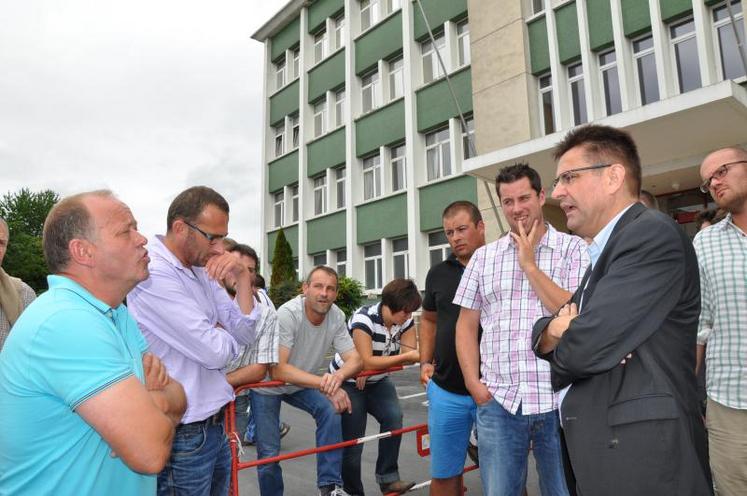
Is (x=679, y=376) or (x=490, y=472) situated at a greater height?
(x=679, y=376)

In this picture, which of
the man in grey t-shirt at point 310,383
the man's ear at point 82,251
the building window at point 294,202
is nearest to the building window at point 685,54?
the man in grey t-shirt at point 310,383

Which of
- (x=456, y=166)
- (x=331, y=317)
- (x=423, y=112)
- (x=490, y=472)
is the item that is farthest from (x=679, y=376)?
(x=423, y=112)

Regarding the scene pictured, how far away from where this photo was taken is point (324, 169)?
74.4 ft

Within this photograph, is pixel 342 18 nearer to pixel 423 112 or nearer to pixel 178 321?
pixel 423 112

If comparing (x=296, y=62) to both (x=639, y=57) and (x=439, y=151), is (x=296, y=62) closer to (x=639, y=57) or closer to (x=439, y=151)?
(x=439, y=151)

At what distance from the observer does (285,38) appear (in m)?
25.9

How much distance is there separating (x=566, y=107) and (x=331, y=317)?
38.6 feet

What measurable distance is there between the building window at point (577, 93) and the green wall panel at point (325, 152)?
992 cm

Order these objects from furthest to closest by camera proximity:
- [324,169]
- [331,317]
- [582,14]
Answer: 1. [324,169]
2. [582,14]
3. [331,317]

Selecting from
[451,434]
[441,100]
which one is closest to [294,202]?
[441,100]

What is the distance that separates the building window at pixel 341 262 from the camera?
21516 mm

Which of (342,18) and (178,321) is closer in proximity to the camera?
(178,321)

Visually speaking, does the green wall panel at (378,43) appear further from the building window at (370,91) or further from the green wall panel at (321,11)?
the green wall panel at (321,11)

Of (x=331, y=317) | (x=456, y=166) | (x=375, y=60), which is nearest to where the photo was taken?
(x=331, y=317)
